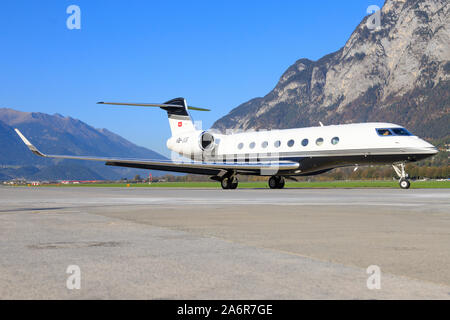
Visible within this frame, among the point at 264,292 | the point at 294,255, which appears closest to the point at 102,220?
the point at 294,255

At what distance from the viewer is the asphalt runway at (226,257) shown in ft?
17.1

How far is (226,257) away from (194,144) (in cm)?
3310

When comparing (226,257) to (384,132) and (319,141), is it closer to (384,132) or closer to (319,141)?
(384,132)

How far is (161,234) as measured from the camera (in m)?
9.89

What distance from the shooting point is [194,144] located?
40156mm

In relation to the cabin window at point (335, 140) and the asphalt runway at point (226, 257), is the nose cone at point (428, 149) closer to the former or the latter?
the cabin window at point (335, 140)

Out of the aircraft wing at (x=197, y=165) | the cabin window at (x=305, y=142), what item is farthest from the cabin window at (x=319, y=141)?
the aircraft wing at (x=197, y=165)

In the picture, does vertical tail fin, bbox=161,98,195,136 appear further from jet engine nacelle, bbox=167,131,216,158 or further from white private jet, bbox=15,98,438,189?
jet engine nacelle, bbox=167,131,216,158

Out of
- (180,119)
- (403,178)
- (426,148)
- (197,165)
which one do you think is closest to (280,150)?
(197,165)

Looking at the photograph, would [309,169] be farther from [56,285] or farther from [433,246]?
[56,285]

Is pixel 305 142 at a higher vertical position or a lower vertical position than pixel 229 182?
higher

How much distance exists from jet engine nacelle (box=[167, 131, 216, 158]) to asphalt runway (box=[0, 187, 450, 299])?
2718cm

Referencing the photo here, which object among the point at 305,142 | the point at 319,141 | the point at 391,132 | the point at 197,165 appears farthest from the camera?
the point at 197,165

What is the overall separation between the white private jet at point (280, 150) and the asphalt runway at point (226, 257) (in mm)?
18593
